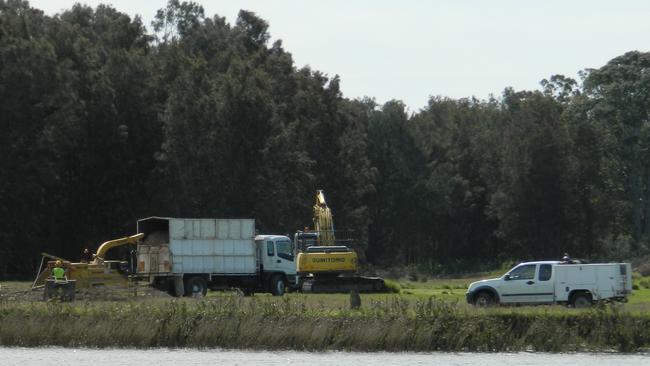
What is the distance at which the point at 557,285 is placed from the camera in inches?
1811

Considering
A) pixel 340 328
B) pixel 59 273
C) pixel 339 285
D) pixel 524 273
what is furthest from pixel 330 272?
pixel 340 328

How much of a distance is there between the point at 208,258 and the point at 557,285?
57.5 ft

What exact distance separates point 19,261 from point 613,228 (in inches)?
2343

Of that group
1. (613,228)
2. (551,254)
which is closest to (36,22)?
(551,254)

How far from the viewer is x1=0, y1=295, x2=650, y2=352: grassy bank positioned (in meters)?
37.6

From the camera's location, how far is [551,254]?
112 meters

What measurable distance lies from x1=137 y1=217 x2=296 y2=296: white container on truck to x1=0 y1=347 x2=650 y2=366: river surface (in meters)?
17.9

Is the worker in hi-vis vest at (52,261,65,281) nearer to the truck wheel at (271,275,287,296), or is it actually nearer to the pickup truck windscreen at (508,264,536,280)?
the truck wheel at (271,275,287,296)

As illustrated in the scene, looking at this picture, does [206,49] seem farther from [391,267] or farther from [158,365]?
[158,365]

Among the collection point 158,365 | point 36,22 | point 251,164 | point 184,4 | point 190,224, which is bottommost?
point 158,365

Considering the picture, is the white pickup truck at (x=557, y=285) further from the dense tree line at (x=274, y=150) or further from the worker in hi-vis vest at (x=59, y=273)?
the dense tree line at (x=274, y=150)

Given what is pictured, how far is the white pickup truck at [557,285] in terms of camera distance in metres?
45.6

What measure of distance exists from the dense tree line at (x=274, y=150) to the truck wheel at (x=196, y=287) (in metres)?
29.6

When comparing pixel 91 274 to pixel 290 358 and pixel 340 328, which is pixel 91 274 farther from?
pixel 290 358
